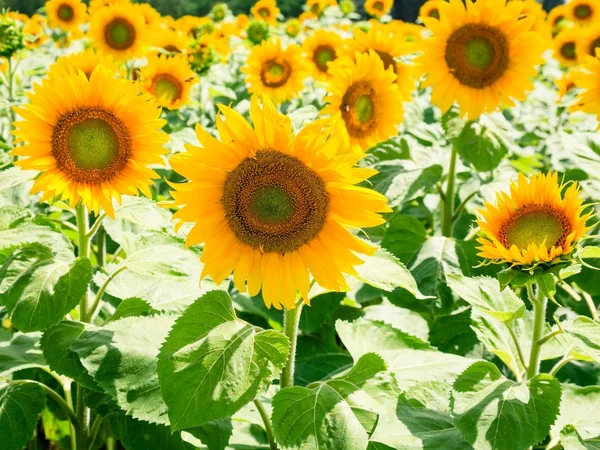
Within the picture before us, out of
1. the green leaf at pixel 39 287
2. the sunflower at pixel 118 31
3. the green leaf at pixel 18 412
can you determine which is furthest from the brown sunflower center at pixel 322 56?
the green leaf at pixel 18 412

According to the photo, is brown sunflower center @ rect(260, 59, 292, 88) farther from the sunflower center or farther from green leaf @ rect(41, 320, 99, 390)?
green leaf @ rect(41, 320, 99, 390)

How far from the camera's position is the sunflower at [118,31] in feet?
15.3

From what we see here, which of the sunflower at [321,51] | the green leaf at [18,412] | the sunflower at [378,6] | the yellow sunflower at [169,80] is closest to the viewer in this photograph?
the green leaf at [18,412]

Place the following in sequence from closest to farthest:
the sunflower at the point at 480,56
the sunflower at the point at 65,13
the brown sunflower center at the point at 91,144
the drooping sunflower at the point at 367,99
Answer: the brown sunflower center at the point at 91,144, the sunflower at the point at 480,56, the drooping sunflower at the point at 367,99, the sunflower at the point at 65,13

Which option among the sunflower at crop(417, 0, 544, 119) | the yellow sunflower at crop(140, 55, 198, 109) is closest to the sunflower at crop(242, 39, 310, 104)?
the yellow sunflower at crop(140, 55, 198, 109)

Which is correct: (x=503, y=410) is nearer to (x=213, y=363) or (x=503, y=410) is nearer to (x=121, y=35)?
(x=213, y=363)

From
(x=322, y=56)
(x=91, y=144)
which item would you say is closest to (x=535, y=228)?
(x=91, y=144)

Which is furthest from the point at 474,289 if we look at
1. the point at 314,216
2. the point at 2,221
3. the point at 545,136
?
the point at 545,136

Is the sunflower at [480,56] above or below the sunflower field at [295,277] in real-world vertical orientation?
above

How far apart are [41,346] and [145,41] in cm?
313

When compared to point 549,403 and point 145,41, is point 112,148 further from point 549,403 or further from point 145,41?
point 145,41

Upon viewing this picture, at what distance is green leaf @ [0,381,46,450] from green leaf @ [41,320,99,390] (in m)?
0.18

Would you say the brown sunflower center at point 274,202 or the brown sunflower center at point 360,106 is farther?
the brown sunflower center at point 360,106

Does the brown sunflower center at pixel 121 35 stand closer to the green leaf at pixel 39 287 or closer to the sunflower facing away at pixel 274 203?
the green leaf at pixel 39 287
